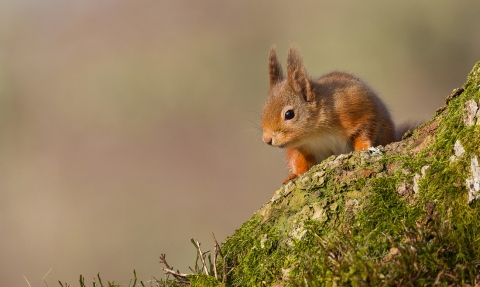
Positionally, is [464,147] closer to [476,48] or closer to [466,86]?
[466,86]

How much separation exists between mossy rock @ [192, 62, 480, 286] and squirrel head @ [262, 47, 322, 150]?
1.48m

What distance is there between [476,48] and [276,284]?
913cm

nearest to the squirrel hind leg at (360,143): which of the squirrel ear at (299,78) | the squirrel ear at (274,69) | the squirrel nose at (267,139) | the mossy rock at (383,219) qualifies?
the squirrel ear at (299,78)

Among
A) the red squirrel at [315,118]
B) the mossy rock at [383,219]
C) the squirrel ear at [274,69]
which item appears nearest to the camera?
the mossy rock at [383,219]

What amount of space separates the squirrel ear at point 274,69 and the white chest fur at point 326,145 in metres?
0.70

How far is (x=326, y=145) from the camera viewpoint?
14.7 ft

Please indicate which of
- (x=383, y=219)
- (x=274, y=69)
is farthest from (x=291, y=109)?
(x=383, y=219)

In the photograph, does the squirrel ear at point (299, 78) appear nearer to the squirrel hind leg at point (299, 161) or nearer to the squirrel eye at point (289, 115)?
the squirrel eye at point (289, 115)

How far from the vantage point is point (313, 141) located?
14.8 feet

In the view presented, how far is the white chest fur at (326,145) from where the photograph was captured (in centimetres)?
443

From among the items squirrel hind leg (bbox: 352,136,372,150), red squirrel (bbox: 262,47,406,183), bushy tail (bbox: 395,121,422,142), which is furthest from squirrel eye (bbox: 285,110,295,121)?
bushy tail (bbox: 395,121,422,142)

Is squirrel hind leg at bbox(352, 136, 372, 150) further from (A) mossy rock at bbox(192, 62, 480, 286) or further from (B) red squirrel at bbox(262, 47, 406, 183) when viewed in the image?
(A) mossy rock at bbox(192, 62, 480, 286)

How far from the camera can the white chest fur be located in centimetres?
443

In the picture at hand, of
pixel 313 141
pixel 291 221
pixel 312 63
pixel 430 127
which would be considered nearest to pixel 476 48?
pixel 312 63
